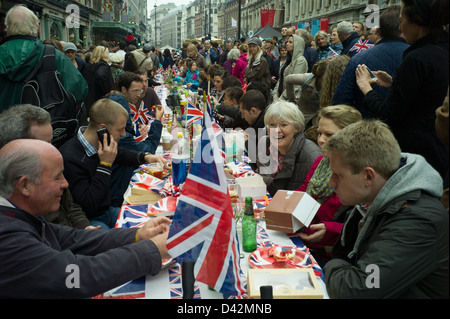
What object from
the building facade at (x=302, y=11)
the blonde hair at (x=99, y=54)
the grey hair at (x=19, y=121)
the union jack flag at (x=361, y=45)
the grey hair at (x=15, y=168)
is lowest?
the grey hair at (x=15, y=168)

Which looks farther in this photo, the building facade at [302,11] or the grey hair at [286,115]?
the building facade at [302,11]

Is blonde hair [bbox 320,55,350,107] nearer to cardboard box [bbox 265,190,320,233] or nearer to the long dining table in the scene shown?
the long dining table

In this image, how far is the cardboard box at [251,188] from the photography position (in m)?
2.50

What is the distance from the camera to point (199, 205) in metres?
1.43

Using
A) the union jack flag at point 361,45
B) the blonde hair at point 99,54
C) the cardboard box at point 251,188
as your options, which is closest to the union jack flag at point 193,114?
the cardboard box at point 251,188

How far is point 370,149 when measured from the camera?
1.54 m

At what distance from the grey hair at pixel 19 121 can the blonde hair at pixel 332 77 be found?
8.07 ft

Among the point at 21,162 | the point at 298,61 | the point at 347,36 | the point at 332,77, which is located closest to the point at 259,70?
the point at 298,61

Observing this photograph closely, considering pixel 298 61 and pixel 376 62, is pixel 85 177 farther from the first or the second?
pixel 298 61

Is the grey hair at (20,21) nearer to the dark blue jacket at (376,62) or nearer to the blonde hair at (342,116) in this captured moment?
the blonde hair at (342,116)

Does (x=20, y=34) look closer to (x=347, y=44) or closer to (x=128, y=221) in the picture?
(x=128, y=221)

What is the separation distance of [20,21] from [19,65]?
1.18 feet

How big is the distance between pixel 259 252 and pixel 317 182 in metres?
0.86
